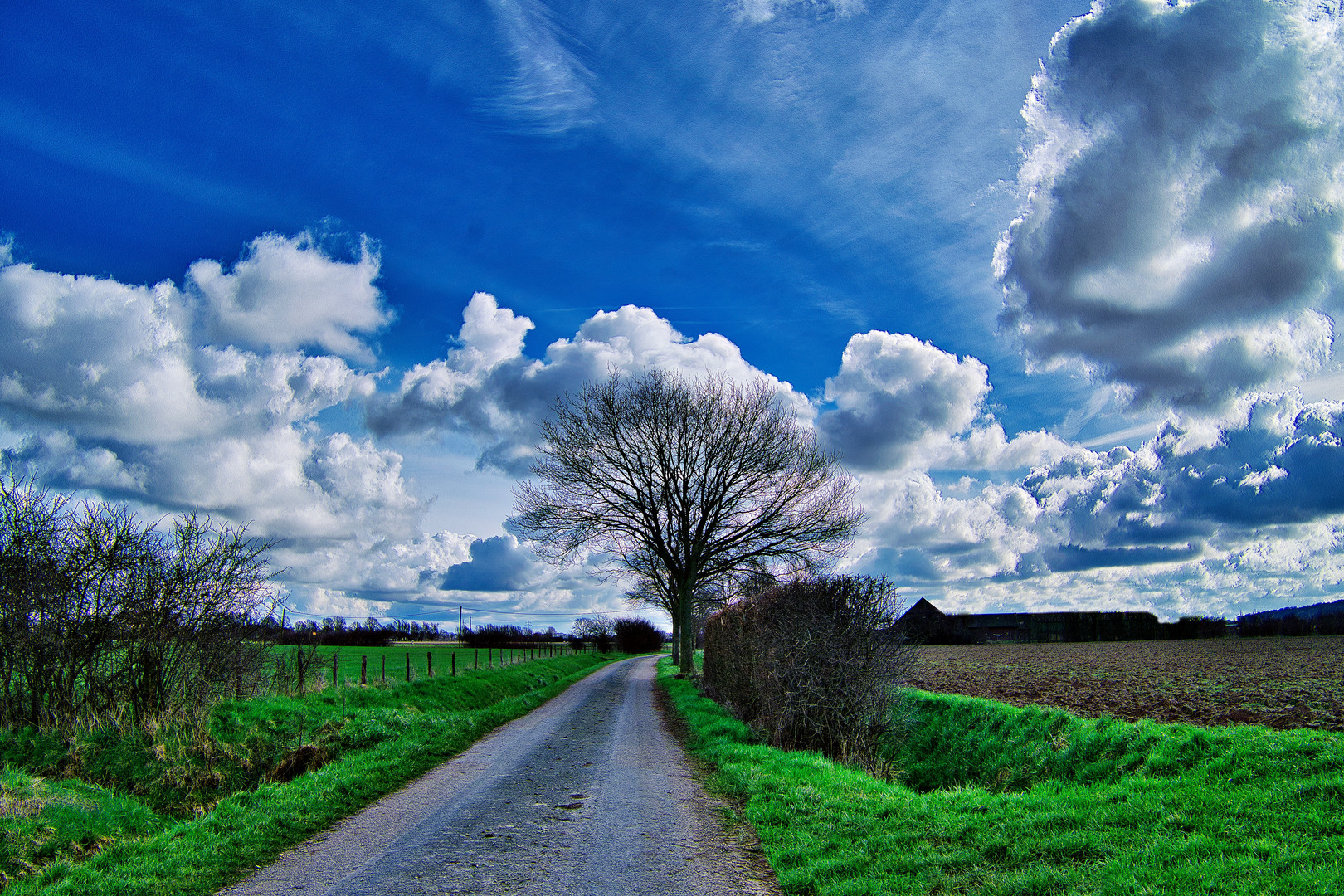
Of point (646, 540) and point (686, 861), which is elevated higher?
point (646, 540)

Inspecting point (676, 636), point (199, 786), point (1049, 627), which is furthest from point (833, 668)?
point (1049, 627)

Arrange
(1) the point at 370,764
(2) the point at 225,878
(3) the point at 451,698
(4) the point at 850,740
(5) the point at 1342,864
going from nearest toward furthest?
(5) the point at 1342,864, (2) the point at 225,878, (1) the point at 370,764, (4) the point at 850,740, (3) the point at 451,698

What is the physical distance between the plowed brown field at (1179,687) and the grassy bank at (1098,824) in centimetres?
665

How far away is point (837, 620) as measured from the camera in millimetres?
13164

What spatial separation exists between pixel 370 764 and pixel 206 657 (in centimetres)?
430

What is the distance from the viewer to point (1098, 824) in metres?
6.37

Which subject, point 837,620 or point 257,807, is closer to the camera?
point 257,807

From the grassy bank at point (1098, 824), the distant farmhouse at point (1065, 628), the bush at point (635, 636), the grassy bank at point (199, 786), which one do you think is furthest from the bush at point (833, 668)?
the bush at point (635, 636)

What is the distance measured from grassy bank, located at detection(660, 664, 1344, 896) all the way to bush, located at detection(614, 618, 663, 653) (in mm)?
91685

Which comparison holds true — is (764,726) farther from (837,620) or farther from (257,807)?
(257,807)

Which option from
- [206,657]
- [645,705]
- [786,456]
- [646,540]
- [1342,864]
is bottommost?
[645,705]

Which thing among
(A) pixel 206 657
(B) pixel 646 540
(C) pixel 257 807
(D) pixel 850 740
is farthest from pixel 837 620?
(B) pixel 646 540

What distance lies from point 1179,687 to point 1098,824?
2054 centimetres

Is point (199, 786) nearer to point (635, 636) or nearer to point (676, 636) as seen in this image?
point (676, 636)
